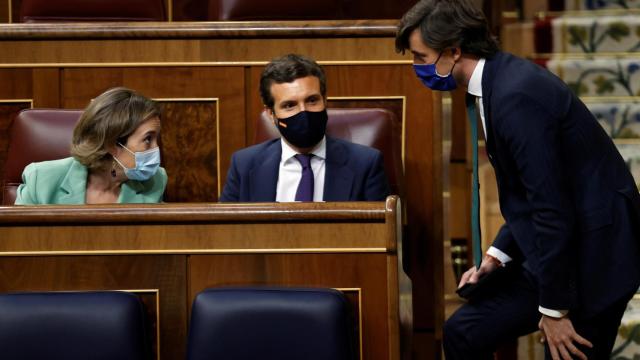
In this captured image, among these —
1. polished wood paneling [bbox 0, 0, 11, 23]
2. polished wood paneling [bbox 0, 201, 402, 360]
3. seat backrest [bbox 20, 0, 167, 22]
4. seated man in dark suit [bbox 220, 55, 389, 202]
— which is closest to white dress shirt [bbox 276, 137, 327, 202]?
seated man in dark suit [bbox 220, 55, 389, 202]

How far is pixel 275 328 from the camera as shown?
60 cm

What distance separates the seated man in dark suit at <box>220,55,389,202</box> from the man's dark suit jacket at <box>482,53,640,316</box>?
245mm

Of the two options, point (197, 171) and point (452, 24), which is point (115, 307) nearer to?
point (452, 24)

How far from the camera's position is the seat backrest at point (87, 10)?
1167 millimetres

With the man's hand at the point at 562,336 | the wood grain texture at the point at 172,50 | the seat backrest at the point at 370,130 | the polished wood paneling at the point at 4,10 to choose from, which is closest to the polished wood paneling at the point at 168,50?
the wood grain texture at the point at 172,50

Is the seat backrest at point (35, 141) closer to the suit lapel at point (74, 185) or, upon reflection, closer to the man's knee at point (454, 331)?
the suit lapel at point (74, 185)

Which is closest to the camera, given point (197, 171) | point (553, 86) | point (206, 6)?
point (553, 86)

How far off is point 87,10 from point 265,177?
0.43 m

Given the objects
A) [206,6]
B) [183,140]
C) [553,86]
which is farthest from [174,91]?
[553,86]

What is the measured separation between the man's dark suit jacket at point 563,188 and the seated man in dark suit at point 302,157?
9.7 inches

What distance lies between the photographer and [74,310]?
0.62 metres

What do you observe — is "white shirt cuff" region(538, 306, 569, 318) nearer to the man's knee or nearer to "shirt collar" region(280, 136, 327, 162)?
the man's knee

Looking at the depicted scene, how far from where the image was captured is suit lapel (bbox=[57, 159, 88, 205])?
848 mm

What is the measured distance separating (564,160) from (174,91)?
19.8 inches
